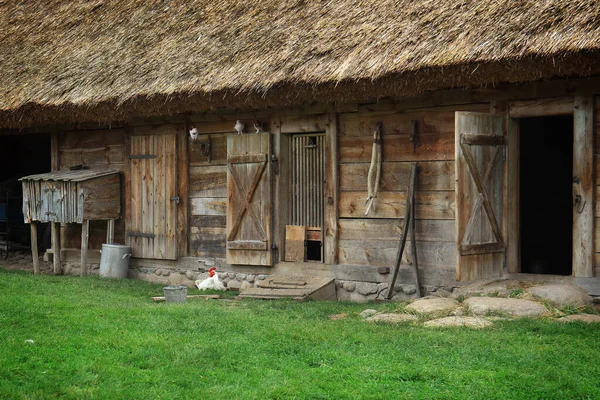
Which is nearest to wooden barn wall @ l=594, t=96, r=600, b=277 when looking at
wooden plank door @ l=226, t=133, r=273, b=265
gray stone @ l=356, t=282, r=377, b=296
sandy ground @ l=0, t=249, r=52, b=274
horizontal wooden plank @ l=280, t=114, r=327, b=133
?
gray stone @ l=356, t=282, r=377, b=296

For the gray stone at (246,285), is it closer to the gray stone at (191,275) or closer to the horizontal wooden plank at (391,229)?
the gray stone at (191,275)

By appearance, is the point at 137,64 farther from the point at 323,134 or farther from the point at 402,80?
the point at 402,80

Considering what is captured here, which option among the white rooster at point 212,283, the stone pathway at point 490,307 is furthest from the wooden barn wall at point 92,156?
the stone pathway at point 490,307

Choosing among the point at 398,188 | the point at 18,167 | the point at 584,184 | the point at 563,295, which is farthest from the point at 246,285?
the point at 18,167

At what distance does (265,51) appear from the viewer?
9.49 m

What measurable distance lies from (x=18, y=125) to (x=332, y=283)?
5.46 m

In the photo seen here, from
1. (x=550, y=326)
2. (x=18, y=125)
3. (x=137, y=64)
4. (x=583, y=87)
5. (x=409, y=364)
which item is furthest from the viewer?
(x=18, y=125)

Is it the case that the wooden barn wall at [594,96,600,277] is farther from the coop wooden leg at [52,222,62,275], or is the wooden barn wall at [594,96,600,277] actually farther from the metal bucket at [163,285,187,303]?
the coop wooden leg at [52,222,62,275]

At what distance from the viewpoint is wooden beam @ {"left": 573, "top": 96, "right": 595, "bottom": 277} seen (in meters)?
7.65

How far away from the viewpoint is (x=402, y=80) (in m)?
8.06

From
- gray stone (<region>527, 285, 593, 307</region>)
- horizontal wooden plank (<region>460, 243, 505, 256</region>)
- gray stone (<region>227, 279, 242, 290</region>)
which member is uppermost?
horizontal wooden plank (<region>460, 243, 505, 256</region>)

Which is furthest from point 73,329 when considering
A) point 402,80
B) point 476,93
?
point 476,93

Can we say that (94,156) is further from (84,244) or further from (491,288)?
(491,288)

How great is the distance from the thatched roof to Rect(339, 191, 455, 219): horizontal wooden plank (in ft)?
3.65
